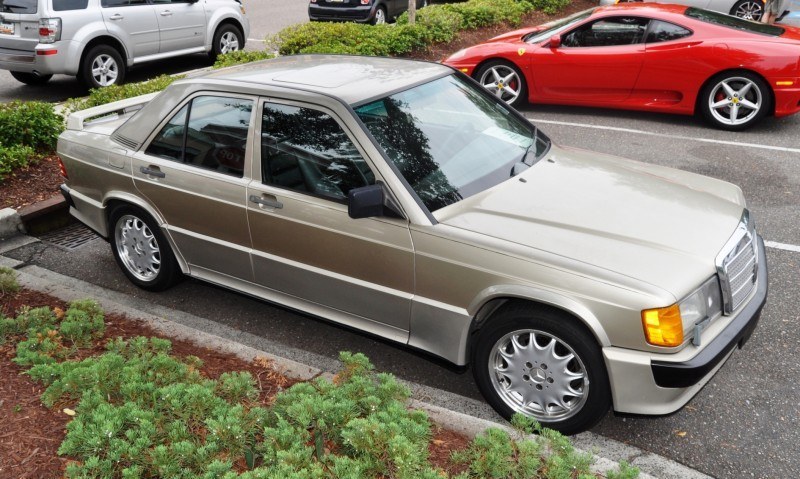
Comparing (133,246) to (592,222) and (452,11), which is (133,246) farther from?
(452,11)

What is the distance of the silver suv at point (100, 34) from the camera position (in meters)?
10.6

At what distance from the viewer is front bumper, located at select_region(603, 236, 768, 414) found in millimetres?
3523

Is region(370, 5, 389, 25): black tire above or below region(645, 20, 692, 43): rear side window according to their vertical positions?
above

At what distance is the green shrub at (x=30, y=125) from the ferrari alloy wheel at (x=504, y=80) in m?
5.19

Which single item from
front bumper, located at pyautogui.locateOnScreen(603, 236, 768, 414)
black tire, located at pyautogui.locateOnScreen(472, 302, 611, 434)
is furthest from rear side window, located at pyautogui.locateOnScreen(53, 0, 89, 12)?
front bumper, located at pyautogui.locateOnScreen(603, 236, 768, 414)

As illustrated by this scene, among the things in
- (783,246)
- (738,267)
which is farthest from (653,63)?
(738,267)

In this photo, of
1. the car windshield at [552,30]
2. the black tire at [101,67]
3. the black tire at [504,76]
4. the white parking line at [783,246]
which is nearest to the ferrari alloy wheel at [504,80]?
the black tire at [504,76]

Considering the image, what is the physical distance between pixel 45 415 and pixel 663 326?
9.89 ft

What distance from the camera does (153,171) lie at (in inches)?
204

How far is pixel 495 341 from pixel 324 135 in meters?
1.56

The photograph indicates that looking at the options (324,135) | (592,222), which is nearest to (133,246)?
(324,135)

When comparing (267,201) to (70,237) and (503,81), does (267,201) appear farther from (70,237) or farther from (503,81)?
(503,81)

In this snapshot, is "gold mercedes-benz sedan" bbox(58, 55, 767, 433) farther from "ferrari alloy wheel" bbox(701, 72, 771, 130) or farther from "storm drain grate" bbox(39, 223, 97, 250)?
"ferrari alloy wheel" bbox(701, 72, 771, 130)

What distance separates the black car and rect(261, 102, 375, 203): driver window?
38.7 ft
